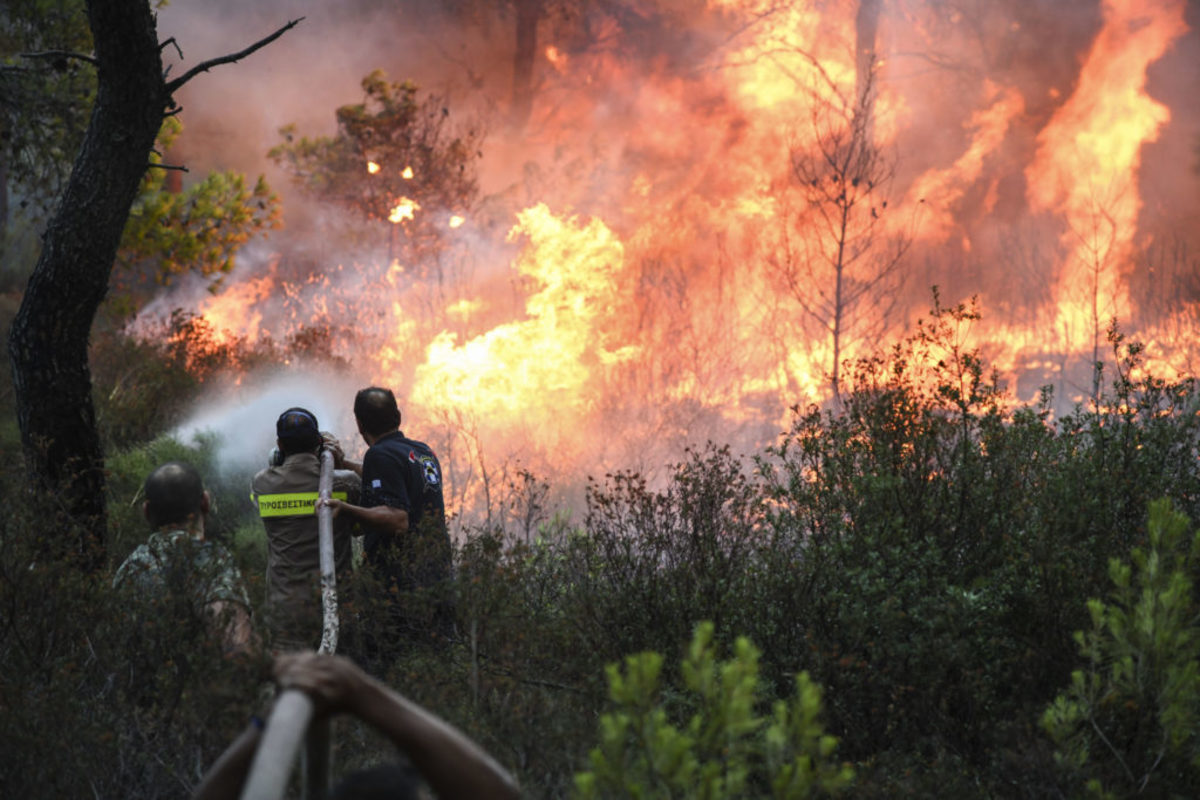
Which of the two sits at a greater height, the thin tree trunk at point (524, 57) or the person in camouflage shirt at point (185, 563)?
the thin tree trunk at point (524, 57)

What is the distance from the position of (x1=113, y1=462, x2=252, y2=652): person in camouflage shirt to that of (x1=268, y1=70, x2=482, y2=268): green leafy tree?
601 inches

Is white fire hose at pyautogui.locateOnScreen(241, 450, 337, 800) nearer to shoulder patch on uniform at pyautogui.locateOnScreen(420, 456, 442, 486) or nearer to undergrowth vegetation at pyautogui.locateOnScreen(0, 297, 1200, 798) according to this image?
undergrowth vegetation at pyautogui.locateOnScreen(0, 297, 1200, 798)

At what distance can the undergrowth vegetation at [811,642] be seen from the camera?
9.23ft

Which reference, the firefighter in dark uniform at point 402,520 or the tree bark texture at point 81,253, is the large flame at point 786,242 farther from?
the firefighter in dark uniform at point 402,520

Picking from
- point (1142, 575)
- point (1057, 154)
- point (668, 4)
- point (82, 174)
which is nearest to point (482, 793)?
point (1142, 575)

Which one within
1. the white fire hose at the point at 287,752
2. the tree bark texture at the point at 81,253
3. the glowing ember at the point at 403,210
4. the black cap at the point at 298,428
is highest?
the glowing ember at the point at 403,210

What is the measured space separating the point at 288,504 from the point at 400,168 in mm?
15641

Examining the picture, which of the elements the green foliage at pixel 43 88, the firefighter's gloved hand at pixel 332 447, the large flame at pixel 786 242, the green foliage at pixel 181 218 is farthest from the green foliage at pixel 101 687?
the large flame at pixel 786 242

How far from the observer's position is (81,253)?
5.48 m

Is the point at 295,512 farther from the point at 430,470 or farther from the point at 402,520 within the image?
the point at 430,470

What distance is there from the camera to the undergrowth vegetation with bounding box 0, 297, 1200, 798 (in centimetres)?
281

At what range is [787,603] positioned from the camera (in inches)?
174

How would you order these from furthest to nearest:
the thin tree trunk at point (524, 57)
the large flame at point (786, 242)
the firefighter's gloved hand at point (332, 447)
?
the thin tree trunk at point (524, 57), the large flame at point (786, 242), the firefighter's gloved hand at point (332, 447)

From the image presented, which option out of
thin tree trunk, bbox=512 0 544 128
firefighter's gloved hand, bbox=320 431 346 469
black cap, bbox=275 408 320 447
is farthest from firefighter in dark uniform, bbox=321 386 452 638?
thin tree trunk, bbox=512 0 544 128
